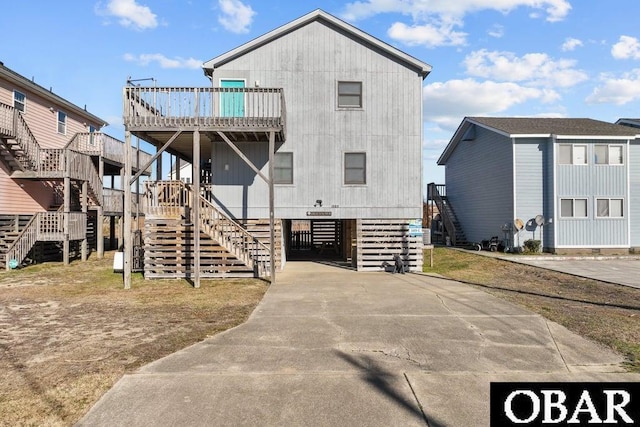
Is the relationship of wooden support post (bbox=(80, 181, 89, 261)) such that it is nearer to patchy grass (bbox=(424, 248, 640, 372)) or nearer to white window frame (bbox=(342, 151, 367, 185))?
white window frame (bbox=(342, 151, 367, 185))

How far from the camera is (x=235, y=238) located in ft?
46.2

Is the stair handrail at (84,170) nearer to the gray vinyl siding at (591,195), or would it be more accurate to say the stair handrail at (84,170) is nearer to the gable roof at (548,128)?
the gable roof at (548,128)

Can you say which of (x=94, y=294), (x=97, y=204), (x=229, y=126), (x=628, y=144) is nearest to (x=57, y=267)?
(x=97, y=204)

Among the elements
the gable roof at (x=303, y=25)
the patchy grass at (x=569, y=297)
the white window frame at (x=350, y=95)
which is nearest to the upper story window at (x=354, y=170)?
the white window frame at (x=350, y=95)

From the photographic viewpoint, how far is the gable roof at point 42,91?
58.9ft

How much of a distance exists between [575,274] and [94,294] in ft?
49.0

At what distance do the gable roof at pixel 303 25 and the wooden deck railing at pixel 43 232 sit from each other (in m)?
9.50

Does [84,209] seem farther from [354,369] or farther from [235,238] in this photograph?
A: [354,369]

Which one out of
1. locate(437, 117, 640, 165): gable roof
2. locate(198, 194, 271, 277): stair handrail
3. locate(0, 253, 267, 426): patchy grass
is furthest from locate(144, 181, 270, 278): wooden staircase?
locate(437, 117, 640, 165): gable roof

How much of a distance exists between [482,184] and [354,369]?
21745mm

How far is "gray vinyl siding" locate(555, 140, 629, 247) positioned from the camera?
20.2 m

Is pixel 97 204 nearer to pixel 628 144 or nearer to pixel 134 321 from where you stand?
pixel 134 321

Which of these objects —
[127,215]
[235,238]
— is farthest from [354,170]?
[127,215]

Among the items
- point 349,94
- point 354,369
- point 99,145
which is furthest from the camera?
point 99,145
